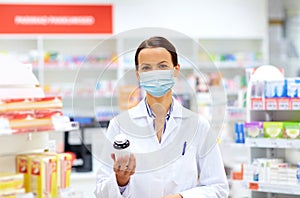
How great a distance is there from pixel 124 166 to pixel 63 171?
0.38 metres

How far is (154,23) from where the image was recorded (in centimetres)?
862

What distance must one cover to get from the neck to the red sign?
621 cm

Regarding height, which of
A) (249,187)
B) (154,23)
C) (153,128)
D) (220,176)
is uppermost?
(154,23)

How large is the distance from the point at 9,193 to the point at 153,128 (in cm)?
65

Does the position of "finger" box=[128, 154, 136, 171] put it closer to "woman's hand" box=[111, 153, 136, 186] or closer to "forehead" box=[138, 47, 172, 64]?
"woman's hand" box=[111, 153, 136, 186]

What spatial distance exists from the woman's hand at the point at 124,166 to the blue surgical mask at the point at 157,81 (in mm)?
284

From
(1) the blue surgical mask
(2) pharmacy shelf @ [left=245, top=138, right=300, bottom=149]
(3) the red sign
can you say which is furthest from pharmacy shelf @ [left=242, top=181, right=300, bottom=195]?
(3) the red sign

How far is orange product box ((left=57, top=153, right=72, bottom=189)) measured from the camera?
248cm

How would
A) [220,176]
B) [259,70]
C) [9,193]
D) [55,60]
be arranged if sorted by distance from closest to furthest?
1. [9,193]
2. [220,176]
3. [259,70]
4. [55,60]

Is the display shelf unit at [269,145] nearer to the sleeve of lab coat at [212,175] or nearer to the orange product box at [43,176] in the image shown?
the sleeve of lab coat at [212,175]

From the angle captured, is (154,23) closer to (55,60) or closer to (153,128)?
(55,60)

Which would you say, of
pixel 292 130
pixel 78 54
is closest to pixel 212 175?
pixel 292 130

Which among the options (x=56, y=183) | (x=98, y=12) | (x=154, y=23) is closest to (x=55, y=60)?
(x=98, y=12)

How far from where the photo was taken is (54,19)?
8.32 m
